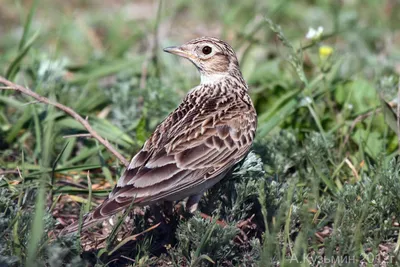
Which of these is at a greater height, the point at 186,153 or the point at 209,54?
the point at 209,54

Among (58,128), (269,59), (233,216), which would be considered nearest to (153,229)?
(233,216)

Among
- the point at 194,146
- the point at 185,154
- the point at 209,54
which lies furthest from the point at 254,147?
the point at 185,154

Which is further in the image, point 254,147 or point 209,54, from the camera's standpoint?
point 209,54

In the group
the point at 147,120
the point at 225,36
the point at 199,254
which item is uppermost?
the point at 225,36

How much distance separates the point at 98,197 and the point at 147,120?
3.87 feet

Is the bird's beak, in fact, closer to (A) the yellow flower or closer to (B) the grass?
(B) the grass

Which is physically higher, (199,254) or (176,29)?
→ (176,29)

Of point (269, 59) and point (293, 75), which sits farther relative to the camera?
point (269, 59)

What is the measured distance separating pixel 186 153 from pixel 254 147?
109cm

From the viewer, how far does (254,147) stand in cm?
581

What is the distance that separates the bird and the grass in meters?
0.14

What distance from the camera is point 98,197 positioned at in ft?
18.6

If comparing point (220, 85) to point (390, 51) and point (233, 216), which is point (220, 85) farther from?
point (390, 51)

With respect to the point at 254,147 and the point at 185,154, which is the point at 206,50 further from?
the point at 185,154
